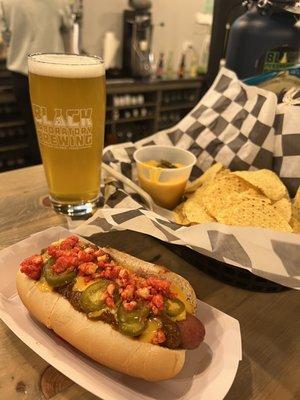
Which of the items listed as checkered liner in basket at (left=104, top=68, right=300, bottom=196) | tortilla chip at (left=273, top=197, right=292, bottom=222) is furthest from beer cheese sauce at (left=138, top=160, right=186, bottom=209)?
tortilla chip at (left=273, top=197, right=292, bottom=222)

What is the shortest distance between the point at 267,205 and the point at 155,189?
33cm

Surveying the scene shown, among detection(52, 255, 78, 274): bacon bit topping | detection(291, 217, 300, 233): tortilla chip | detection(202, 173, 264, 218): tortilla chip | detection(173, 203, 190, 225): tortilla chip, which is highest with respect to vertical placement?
detection(52, 255, 78, 274): bacon bit topping

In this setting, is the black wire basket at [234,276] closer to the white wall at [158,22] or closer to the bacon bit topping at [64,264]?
the bacon bit topping at [64,264]

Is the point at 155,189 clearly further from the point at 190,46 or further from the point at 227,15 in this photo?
the point at 190,46

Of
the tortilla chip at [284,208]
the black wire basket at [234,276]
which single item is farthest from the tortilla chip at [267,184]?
the black wire basket at [234,276]

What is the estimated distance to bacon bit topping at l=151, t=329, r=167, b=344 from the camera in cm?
59

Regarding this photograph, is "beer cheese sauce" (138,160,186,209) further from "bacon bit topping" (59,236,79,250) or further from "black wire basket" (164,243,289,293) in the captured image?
"bacon bit topping" (59,236,79,250)

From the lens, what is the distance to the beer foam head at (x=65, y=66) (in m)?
0.92

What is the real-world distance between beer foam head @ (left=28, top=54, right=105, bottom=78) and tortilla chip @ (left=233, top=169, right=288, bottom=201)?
52cm

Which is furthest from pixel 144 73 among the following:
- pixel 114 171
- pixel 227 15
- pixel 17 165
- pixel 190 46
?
pixel 114 171

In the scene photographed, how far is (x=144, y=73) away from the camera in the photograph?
3904 mm

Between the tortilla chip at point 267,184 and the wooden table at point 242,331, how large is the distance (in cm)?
28

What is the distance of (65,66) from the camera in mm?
922

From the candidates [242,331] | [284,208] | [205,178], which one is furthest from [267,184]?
[242,331]
